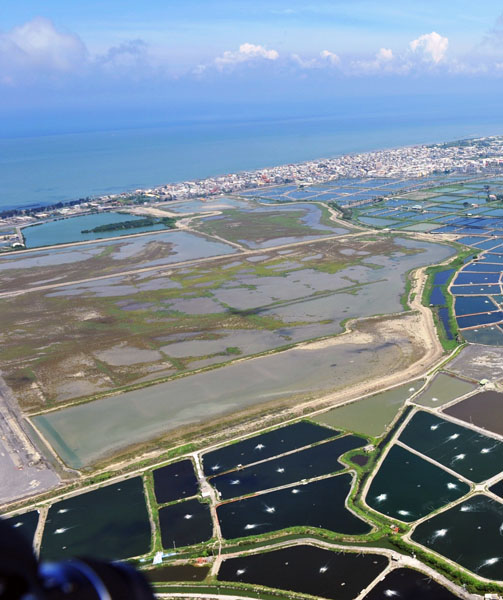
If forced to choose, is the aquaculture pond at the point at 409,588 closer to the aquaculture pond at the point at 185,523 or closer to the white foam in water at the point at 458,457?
the aquaculture pond at the point at 185,523

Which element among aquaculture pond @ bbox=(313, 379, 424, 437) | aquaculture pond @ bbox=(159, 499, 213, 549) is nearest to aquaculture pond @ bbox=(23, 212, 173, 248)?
aquaculture pond @ bbox=(313, 379, 424, 437)

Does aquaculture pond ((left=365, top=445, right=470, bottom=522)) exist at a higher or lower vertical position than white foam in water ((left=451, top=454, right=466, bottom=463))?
lower

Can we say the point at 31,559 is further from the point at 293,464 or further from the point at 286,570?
the point at 293,464

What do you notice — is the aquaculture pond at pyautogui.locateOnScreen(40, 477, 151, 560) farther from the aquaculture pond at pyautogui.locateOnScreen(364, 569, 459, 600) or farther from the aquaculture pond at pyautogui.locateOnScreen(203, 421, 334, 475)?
the aquaculture pond at pyautogui.locateOnScreen(364, 569, 459, 600)

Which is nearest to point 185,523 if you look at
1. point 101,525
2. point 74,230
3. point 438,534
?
point 101,525

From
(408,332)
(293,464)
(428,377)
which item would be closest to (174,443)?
(293,464)
